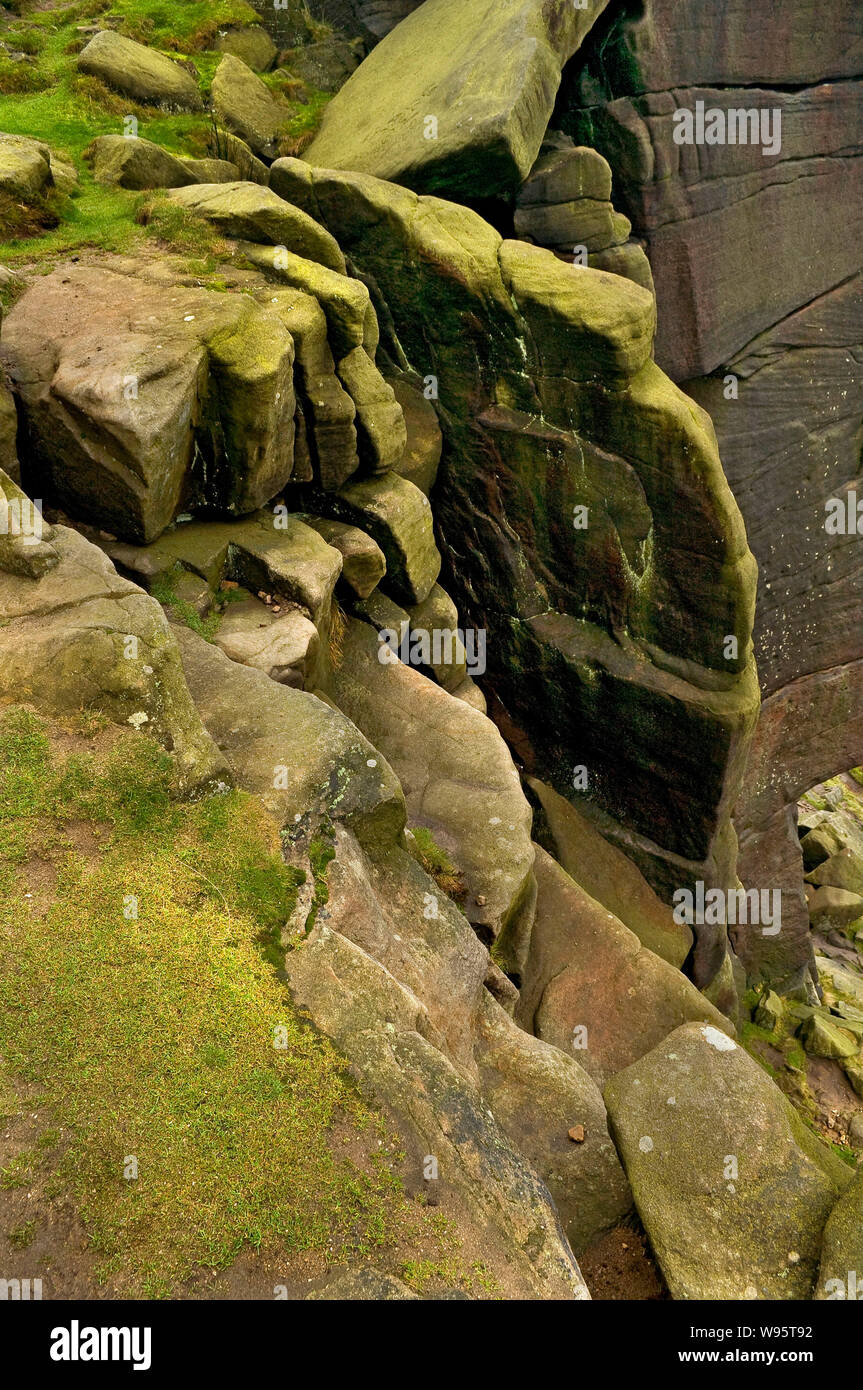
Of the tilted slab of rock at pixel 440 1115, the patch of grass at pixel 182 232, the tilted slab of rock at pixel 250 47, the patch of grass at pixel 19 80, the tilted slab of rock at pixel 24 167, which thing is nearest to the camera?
the tilted slab of rock at pixel 440 1115

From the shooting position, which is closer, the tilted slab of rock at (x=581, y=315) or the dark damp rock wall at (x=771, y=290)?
the tilted slab of rock at (x=581, y=315)

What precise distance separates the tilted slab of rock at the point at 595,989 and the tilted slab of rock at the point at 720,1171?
3390 mm

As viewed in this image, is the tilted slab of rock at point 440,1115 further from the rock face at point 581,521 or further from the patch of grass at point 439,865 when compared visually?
the rock face at point 581,521

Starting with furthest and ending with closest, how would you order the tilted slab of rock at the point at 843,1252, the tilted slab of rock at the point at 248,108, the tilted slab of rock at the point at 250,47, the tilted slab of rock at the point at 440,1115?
the tilted slab of rock at the point at 250,47 < the tilted slab of rock at the point at 248,108 < the tilted slab of rock at the point at 843,1252 < the tilted slab of rock at the point at 440,1115

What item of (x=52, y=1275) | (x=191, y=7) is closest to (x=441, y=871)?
(x=52, y=1275)

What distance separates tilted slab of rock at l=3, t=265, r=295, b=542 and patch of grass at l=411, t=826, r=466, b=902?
4904 millimetres

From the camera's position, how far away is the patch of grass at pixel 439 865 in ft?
36.0

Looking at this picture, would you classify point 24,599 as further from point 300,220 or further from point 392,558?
point 300,220

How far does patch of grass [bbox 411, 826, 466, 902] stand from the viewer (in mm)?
10984

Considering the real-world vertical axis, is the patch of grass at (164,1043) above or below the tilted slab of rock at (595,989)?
above

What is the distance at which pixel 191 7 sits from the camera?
70.9ft

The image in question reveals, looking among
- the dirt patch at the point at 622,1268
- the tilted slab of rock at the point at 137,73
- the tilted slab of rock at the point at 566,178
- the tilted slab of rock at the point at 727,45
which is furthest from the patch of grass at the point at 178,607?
the tilted slab of rock at the point at 727,45

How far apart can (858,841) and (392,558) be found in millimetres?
23729

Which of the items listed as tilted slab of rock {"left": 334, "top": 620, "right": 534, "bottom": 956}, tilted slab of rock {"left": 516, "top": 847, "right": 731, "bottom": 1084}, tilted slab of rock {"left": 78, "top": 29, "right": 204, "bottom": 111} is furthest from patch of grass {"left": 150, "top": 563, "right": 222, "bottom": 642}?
tilted slab of rock {"left": 78, "top": 29, "right": 204, "bottom": 111}
